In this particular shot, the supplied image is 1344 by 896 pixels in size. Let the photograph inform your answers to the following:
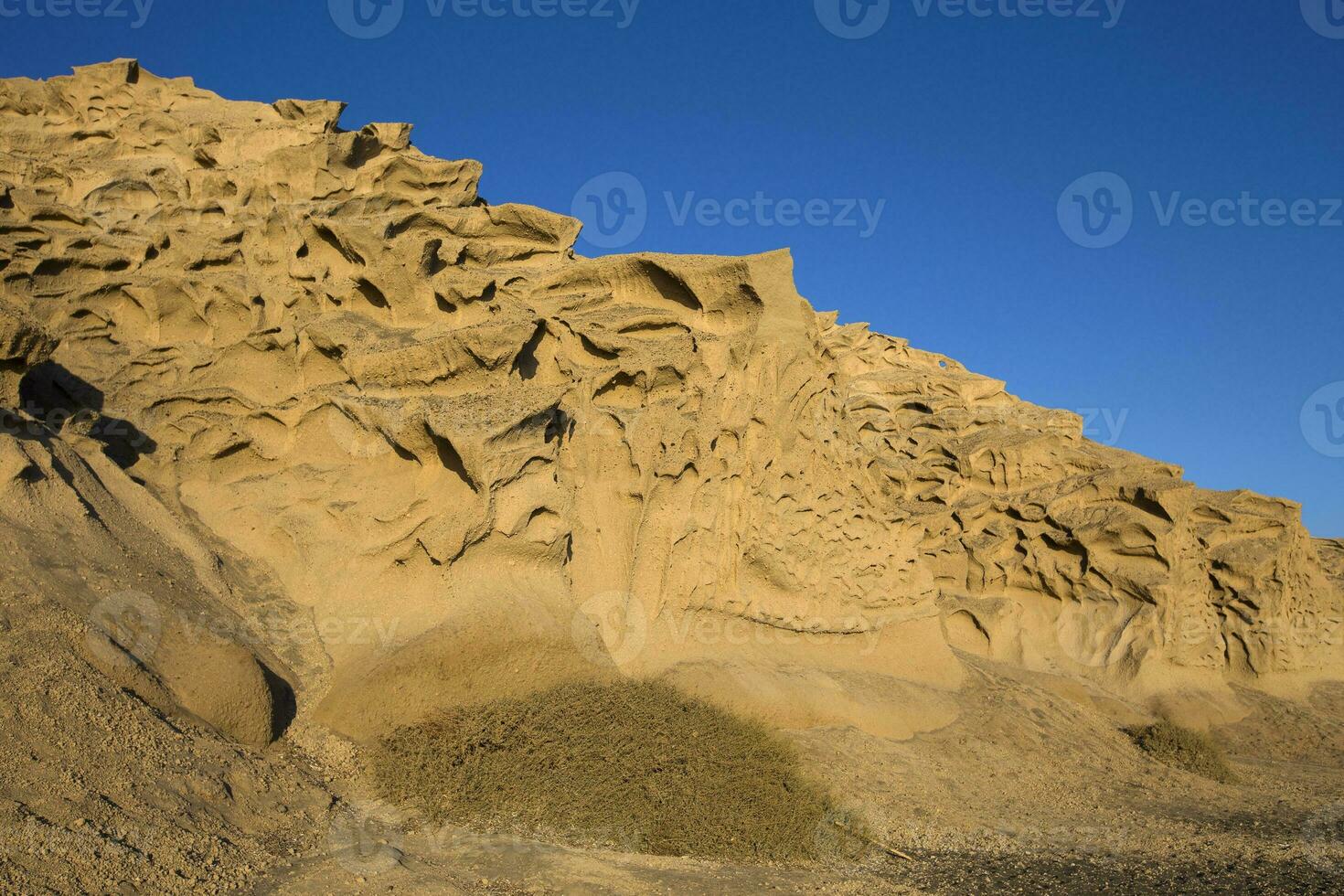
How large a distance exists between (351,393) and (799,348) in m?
5.49

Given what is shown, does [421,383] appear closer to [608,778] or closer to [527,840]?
[608,778]

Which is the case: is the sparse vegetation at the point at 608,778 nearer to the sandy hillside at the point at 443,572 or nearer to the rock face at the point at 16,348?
the sandy hillside at the point at 443,572

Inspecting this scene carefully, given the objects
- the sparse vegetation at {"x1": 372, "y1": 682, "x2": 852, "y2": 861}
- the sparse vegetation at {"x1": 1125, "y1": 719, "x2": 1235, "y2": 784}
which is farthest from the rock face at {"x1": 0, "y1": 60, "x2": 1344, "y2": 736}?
the sparse vegetation at {"x1": 1125, "y1": 719, "x2": 1235, "y2": 784}

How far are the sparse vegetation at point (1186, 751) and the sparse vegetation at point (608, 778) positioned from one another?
21.8ft

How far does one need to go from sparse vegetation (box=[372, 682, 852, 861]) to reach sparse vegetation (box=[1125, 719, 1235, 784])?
6.63 metres

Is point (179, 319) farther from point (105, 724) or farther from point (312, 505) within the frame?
point (105, 724)

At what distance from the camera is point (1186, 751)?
12.8 m

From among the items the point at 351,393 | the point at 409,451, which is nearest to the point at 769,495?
the point at 409,451

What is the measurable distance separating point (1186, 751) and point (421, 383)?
36.6 feet

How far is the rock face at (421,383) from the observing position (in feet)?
32.7

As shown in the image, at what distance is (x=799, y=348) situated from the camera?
12086mm

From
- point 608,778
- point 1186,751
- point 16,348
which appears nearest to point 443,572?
point 608,778

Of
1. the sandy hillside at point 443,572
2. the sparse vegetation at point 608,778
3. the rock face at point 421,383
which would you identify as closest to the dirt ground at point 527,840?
the sandy hillside at point 443,572

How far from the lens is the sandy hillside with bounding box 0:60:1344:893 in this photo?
22.3 ft
